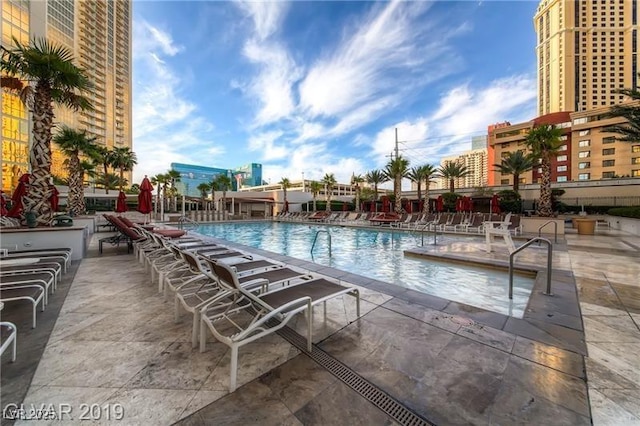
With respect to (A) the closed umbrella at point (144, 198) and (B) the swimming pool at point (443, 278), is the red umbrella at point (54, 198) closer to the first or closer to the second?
(A) the closed umbrella at point (144, 198)

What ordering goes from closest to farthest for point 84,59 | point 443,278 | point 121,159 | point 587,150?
point 443,278 → point 121,159 → point 587,150 → point 84,59

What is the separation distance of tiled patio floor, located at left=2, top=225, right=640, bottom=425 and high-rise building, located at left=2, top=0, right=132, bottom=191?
41.8 m

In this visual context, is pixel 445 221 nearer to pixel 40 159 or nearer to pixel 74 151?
pixel 40 159

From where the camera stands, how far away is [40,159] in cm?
670

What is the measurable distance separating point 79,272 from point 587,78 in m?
110

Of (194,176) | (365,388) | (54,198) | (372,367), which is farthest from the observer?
(194,176)

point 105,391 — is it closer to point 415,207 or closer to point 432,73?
point 432,73

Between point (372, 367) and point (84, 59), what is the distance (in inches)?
3174

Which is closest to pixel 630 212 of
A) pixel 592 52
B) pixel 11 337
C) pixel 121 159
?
pixel 11 337

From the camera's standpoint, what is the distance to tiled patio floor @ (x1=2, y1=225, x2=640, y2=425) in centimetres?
171

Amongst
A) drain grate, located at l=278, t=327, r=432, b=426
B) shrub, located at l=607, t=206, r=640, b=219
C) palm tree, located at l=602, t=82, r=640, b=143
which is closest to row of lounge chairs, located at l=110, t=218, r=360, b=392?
drain grate, located at l=278, t=327, r=432, b=426

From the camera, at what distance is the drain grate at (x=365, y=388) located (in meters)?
1.67

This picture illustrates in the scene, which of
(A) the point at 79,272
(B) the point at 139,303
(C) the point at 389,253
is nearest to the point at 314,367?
(B) the point at 139,303

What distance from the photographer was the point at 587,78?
69.4m
